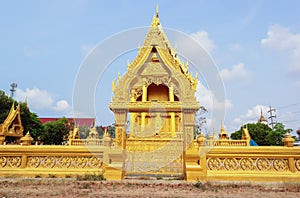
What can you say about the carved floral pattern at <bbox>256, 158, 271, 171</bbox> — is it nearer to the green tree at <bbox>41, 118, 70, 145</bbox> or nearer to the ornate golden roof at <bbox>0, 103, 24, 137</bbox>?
the ornate golden roof at <bbox>0, 103, 24, 137</bbox>

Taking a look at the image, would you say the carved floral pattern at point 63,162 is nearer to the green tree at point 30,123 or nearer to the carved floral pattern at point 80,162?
the carved floral pattern at point 80,162

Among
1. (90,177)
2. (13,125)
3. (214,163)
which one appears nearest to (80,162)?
Result: (90,177)

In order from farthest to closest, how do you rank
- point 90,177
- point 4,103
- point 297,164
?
point 4,103 < point 297,164 < point 90,177

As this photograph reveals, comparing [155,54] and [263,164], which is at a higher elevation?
[155,54]

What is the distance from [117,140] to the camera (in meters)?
7.12

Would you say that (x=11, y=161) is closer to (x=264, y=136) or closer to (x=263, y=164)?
(x=263, y=164)

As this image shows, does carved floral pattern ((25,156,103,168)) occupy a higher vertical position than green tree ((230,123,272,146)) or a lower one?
lower

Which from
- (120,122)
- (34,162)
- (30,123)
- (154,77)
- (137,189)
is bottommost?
(137,189)

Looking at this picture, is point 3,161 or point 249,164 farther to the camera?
point 3,161

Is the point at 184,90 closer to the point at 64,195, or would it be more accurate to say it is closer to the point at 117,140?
the point at 117,140

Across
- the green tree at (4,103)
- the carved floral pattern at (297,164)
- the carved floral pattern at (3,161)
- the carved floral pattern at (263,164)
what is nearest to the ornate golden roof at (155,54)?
the carved floral pattern at (263,164)

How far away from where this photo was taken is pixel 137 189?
531 cm

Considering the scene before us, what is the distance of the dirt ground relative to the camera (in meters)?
4.71

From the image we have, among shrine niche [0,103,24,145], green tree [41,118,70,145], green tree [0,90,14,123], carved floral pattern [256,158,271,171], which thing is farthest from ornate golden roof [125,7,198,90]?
green tree [41,118,70,145]
